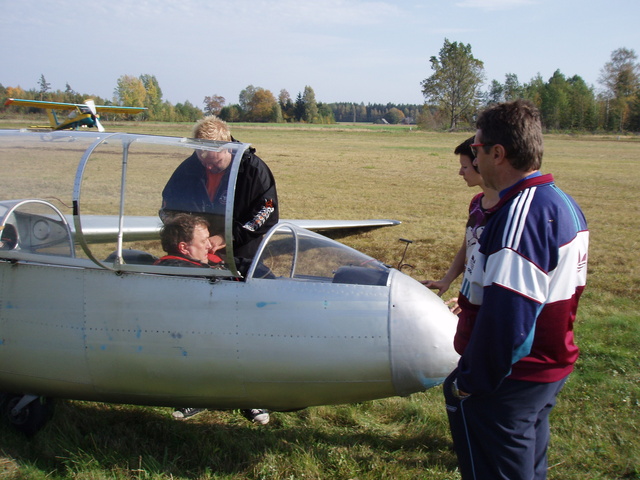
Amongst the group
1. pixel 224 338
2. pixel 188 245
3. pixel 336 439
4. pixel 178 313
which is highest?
pixel 188 245

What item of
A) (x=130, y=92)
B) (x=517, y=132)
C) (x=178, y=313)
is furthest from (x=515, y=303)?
(x=130, y=92)

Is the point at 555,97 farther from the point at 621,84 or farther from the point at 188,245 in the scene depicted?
the point at 188,245

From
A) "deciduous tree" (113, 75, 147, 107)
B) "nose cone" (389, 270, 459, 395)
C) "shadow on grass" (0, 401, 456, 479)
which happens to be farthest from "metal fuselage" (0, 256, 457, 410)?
"deciduous tree" (113, 75, 147, 107)

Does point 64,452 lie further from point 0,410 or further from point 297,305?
point 297,305

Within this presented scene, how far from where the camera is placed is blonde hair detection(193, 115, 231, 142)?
12.6ft

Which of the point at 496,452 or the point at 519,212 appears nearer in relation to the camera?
the point at 519,212

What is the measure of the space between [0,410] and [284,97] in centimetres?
10959

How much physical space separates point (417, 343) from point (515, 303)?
1.03 metres

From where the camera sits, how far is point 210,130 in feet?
12.6

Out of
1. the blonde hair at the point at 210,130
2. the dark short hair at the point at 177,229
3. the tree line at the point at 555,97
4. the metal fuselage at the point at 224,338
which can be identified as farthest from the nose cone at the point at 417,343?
the tree line at the point at 555,97

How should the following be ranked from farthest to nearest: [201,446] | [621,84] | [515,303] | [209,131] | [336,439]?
[621,84]
[209,131]
[336,439]
[201,446]
[515,303]

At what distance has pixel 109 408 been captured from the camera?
3830mm

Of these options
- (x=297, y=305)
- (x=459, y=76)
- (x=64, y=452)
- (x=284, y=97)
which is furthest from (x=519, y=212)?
(x=284, y=97)

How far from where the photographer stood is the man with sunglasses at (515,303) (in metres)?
1.80
